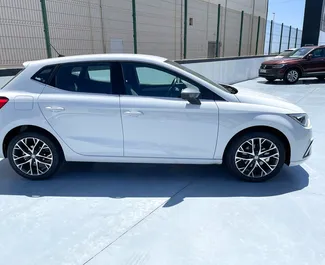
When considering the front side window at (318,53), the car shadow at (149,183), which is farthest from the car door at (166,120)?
the front side window at (318,53)

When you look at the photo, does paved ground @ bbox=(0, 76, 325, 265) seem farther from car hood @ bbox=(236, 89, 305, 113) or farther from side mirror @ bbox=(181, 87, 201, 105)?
side mirror @ bbox=(181, 87, 201, 105)

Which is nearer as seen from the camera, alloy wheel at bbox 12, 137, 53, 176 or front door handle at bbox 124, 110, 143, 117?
front door handle at bbox 124, 110, 143, 117

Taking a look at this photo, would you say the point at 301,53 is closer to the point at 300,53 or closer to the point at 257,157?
the point at 300,53

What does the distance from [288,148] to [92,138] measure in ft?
7.68

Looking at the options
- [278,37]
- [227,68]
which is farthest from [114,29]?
[278,37]

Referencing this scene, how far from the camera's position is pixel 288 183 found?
10.9 feet

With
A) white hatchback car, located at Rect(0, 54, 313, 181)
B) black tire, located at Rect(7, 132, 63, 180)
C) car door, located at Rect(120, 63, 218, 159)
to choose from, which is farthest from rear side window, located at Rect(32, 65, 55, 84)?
car door, located at Rect(120, 63, 218, 159)

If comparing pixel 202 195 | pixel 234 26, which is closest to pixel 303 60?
pixel 234 26

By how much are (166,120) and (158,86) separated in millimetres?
575

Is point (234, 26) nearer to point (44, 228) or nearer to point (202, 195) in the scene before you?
point (202, 195)

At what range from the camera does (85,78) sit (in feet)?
10.7

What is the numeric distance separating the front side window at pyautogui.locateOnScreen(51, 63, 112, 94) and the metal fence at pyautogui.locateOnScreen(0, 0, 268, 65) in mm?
3232

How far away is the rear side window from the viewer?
3211 millimetres

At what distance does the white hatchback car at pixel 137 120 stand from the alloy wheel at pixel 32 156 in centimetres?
1
